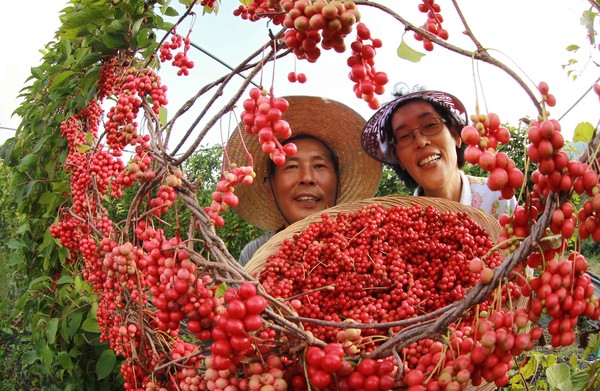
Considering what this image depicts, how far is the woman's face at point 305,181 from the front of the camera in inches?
78.0

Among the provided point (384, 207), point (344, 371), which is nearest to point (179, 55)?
point (384, 207)

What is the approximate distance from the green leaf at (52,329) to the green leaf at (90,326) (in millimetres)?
143

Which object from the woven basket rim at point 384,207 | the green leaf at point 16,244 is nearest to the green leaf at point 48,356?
the green leaf at point 16,244

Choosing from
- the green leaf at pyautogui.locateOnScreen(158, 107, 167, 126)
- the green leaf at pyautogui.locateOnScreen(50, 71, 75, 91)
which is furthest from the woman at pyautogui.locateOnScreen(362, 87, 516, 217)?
the green leaf at pyautogui.locateOnScreen(50, 71, 75, 91)

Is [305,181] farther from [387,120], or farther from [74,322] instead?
[74,322]

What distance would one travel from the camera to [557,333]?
0.52m

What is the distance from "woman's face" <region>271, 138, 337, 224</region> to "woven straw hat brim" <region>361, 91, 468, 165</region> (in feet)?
0.67

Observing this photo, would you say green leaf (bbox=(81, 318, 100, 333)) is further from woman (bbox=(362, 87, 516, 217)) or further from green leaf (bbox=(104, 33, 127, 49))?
woman (bbox=(362, 87, 516, 217))

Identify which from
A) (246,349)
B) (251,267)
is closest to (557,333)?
(246,349)

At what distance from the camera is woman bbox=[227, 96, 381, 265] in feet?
6.51

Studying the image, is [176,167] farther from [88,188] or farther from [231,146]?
[88,188]

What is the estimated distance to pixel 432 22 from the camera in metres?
0.81

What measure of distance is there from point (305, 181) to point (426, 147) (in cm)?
53

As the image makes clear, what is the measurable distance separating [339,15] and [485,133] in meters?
0.25
